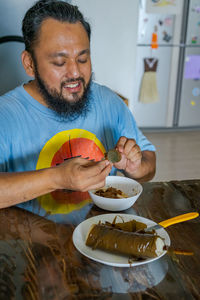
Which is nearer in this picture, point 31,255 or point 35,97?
point 31,255

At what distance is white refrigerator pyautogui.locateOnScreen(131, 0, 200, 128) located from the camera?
13.1 ft

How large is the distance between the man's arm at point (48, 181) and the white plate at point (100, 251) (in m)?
0.12

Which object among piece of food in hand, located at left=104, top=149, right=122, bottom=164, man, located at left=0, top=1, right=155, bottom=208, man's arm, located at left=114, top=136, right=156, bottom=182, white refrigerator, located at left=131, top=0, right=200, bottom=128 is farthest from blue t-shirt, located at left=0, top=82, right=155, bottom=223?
white refrigerator, located at left=131, top=0, right=200, bottom=128

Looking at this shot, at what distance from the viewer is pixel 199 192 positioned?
1242 mm

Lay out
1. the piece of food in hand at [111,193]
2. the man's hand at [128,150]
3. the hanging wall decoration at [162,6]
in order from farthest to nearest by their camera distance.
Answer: the hanging wall decoration at [162,6] < the man's hand at [128,150] < the piece of food in hand at [111,193]

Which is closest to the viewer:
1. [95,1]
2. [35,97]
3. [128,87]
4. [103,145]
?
[35,97]

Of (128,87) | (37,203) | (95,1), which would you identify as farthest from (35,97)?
(128,87)

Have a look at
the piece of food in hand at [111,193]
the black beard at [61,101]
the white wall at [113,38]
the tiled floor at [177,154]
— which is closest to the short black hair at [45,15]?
the black beard at [61,101]

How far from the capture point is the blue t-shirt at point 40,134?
1.37 meters

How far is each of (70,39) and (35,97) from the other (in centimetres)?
30

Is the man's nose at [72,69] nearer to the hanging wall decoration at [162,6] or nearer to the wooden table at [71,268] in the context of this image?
the wooden table at [71,268]

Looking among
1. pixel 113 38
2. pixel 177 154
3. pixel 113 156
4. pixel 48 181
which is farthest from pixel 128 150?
pixel 177 154

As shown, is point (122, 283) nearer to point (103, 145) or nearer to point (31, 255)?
point (31, 255)

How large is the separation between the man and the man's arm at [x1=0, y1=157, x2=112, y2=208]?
0.16 meters
